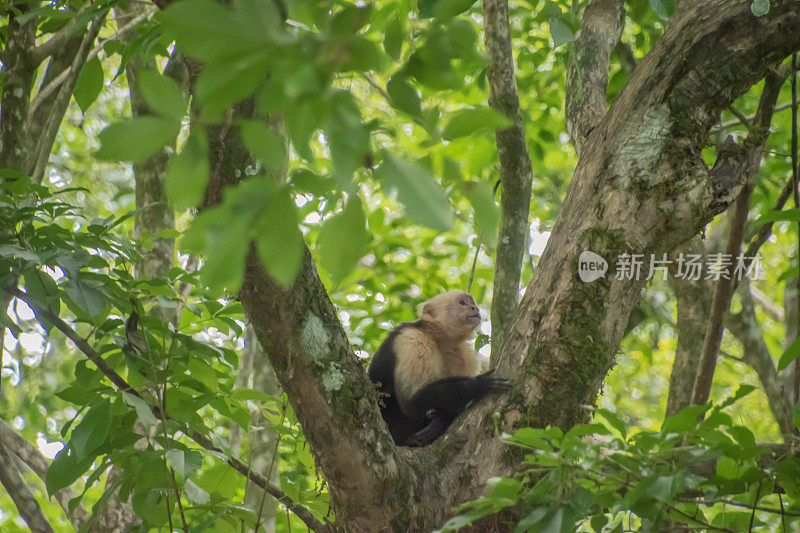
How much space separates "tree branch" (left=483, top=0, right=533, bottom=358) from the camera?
13.6 ft

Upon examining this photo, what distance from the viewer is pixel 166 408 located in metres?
3.05

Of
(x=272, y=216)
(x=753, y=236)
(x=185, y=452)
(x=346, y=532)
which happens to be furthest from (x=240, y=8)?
(x=753, y=236)

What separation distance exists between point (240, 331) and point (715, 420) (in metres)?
2.08

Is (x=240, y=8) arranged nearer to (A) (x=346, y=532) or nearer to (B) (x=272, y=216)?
(B) (x=272, y=216)

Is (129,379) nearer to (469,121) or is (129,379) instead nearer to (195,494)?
(195,494)

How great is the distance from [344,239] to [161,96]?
15.0 inches

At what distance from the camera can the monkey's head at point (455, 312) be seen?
5.45 m

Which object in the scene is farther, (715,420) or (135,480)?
(135,480)

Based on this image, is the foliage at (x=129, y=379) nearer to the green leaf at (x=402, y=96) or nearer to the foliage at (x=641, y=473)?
the foliage at (x=641, y=473)

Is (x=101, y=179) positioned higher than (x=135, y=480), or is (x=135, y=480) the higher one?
(x=101, y=179)

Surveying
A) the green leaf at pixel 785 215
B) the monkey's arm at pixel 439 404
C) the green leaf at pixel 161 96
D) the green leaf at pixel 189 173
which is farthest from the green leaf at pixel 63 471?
the green leaf at pixel 785 215

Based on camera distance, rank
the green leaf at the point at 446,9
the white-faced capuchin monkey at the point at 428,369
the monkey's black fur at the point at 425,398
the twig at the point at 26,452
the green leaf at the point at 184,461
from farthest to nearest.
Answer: the white-faced capuchin monkey at the point at 428,369
the twig at the point at 26,452
the monkey's black fur at the point at 425,398
the green leaf at the point at 184,461
the green leaf at the point at 446,9

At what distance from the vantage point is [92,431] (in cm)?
258

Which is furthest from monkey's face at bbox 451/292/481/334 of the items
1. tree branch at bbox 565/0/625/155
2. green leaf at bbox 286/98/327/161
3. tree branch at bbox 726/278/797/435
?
green leaf at bbox 286/98/327/161
